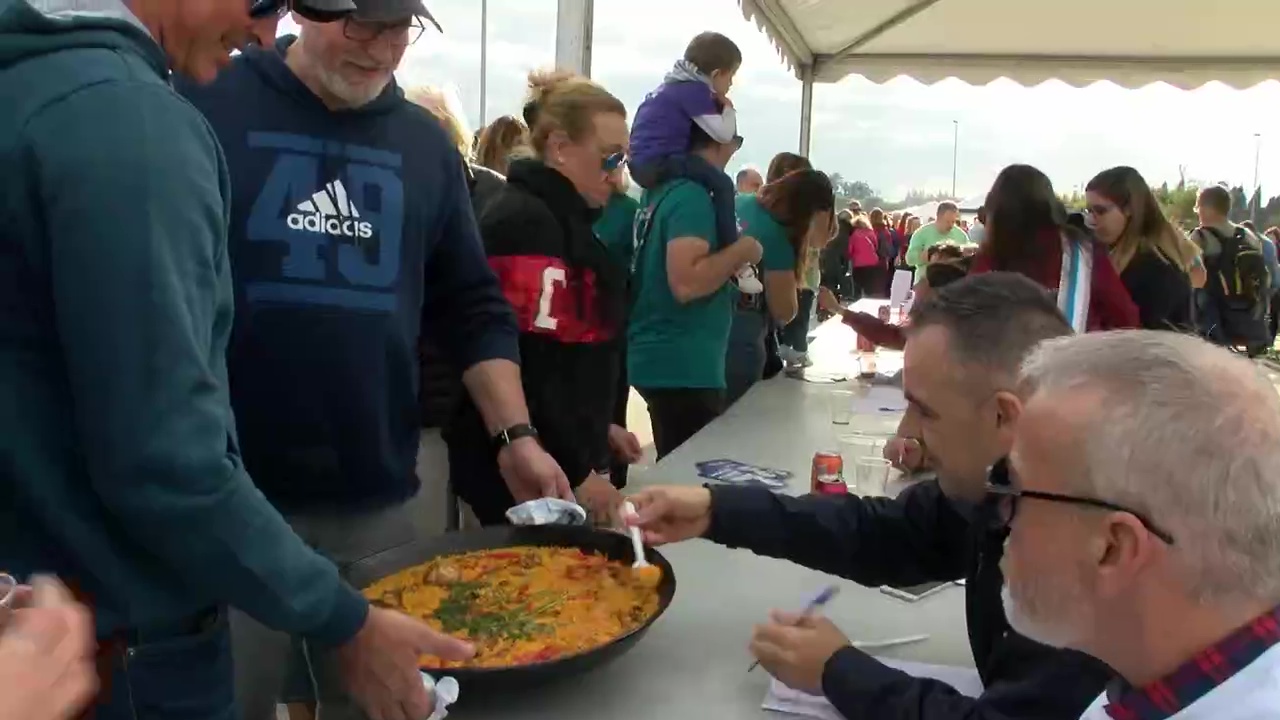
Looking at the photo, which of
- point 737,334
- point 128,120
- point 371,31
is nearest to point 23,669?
point 128,120

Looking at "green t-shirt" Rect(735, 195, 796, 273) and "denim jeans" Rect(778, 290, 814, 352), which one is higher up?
"green t-shirt" Rect(735, 195, 796, 273)

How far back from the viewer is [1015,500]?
109cm

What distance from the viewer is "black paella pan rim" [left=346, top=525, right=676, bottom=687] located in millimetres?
1266

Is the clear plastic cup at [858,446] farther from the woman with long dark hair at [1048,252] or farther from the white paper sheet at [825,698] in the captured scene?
the white paper sheet at [825,698]

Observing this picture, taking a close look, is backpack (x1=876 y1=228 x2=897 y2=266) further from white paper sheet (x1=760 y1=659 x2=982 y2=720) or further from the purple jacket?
white paper sheet (x1=760 y1=659 x2=982 y2=720)

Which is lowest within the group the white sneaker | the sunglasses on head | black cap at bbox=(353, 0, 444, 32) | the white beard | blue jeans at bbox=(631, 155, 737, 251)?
the white beard

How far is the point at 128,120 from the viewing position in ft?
3.11

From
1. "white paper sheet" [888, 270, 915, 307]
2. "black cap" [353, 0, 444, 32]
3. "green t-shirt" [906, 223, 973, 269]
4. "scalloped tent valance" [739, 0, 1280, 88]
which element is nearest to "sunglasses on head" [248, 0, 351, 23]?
"black cap" [353, 0, 444, 32]

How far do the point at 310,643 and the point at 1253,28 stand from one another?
7.07m

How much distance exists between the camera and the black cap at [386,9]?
1567 mm

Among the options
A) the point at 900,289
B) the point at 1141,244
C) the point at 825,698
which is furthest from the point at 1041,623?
the point at 900,289

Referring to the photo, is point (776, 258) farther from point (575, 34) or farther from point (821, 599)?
point (821, 599)

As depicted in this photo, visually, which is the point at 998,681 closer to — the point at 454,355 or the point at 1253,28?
the point at 454,355

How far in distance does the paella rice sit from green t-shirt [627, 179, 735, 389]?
5.58ft
